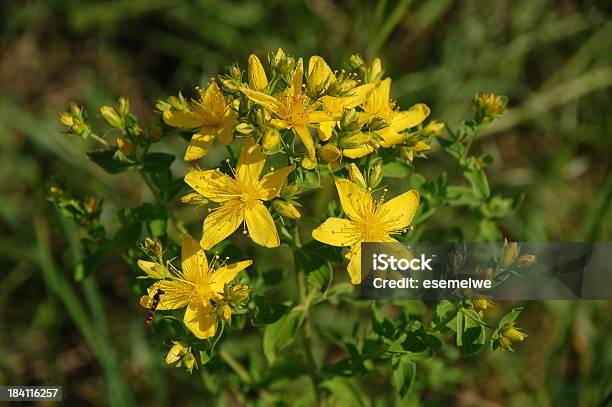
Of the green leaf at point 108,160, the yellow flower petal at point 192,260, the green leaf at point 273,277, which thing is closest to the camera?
the yellow flower petal at point 192,260

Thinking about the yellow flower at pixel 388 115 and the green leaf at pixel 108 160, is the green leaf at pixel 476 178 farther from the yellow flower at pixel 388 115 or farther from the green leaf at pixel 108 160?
the green leaf at pixel 108 160

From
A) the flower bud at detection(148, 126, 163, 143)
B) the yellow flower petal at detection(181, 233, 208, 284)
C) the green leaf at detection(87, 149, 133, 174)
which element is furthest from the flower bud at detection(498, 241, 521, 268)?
the green leaf at detection(87, 149, 133, 174)

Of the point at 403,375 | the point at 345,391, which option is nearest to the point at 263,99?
the point at 403,375

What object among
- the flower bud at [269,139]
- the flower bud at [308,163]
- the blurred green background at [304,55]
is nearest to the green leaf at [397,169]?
the flower bud at [308,163]

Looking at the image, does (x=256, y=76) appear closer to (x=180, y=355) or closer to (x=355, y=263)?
(x=355, y=263)

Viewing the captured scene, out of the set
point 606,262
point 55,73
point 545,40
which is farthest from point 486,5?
point 55,73
